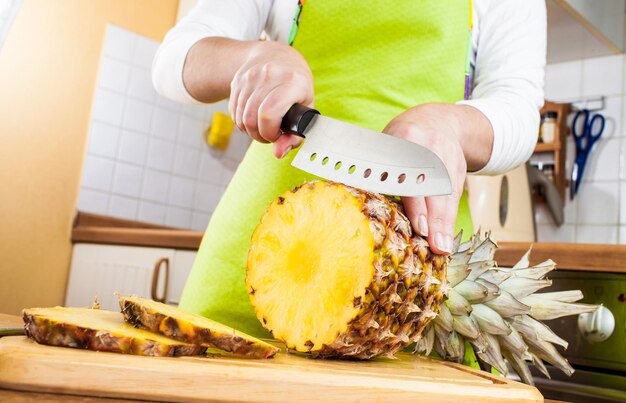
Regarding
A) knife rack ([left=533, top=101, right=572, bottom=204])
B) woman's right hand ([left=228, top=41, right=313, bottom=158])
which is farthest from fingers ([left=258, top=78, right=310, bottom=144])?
knife rack ([left=533, top=101, right=572, bottom=204])

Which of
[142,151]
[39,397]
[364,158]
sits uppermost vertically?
[142,151]

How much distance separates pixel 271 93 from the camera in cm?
71

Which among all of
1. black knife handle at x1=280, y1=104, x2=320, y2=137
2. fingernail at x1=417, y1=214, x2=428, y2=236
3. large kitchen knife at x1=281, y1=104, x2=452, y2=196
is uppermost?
black knife handle at x1=280, y1=104, x2=320, y2=137

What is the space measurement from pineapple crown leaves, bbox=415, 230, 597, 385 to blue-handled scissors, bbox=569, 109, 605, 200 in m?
1.65

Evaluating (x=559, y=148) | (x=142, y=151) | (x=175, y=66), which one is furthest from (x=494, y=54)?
(x=142, y=151)

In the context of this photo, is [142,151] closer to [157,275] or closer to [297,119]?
[157,275]

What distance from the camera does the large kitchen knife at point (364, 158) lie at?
26.0 inches

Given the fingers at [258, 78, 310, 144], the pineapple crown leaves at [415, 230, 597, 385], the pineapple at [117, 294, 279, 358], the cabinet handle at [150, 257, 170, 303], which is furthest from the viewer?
the cabinet handle at [150, 257, 170, 303]

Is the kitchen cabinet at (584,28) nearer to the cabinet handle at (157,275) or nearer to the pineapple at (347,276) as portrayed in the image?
the cabinet handle at (157,275)

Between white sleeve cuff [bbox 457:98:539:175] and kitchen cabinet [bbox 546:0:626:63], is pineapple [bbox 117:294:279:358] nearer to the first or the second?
white sleeve cuff [bbox 457:98:539:175]

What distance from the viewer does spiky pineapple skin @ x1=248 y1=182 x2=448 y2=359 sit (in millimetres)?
660

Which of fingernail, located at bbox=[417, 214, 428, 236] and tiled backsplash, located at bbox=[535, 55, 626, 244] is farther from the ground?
tiled backsplash, located at bbox=[535, 55, 626, 244]

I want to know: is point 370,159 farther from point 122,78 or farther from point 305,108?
point 122,78

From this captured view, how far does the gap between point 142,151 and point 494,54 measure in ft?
6.51
